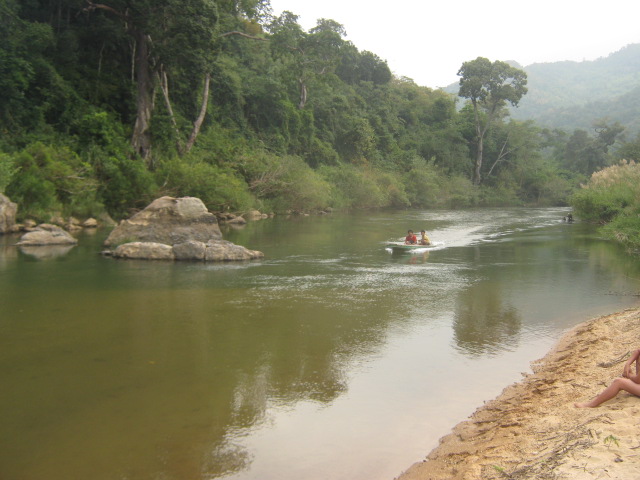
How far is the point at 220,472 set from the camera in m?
4.94

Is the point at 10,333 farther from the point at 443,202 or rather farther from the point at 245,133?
the point at 443,202

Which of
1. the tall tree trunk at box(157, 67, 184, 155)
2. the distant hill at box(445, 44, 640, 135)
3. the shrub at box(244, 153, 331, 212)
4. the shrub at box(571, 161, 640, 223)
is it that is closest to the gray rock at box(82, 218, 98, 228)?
the tall tree trunk at box(157, 67, 184, 155)

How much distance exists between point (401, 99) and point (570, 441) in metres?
69.7

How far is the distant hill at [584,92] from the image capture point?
95.7 m

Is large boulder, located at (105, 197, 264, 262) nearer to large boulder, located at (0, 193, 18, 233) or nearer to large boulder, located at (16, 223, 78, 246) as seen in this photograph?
large boulder, located at (16, 223, 78, 246)

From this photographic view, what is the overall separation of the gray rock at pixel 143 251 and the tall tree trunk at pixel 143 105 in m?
13.7

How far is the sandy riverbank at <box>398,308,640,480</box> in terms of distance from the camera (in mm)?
3977

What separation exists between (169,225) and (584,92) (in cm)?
15351

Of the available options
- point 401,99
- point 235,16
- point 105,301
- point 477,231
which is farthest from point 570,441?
point 401,99

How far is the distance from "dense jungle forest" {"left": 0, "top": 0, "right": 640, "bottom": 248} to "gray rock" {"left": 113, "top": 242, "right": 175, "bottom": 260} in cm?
759

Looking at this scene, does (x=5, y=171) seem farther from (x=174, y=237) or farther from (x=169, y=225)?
(x=174, y=237)

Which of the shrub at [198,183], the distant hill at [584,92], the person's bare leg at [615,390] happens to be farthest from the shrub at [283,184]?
the distant hill at [584,92]

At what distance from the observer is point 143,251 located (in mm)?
17078

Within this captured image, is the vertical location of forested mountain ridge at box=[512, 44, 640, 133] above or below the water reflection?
above
